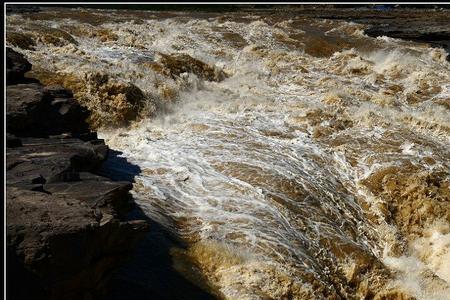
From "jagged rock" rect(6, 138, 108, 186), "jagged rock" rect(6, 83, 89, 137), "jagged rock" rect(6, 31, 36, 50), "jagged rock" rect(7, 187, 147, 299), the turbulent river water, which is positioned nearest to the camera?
"jagged rock" rect(7, 187, 147, 299)

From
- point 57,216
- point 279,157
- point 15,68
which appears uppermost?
point 15,68

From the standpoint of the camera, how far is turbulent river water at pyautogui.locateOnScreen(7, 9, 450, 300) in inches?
325

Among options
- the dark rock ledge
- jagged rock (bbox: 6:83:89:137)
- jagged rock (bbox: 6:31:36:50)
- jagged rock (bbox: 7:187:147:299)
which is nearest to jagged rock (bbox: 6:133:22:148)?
the dark rock ledge

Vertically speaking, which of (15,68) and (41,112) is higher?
(15,68)

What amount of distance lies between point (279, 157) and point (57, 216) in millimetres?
6718

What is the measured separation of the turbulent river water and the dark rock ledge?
1465 mm

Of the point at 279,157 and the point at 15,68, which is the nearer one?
the point at 15,68

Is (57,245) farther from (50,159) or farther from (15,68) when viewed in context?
(15,68)

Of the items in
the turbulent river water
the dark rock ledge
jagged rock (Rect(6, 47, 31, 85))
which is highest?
jagged rock (Rect(6, 47, 31, 85))

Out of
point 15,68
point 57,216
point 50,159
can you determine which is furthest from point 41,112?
point 57,216

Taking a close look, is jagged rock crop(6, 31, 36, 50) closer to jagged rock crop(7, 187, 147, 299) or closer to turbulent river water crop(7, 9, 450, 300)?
turbulent river water crop(7, 9, 450, 300)

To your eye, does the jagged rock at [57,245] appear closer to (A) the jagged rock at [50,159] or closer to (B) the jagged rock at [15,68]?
(A) the jagged rock at [50,159]

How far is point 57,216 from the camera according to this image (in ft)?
17.2

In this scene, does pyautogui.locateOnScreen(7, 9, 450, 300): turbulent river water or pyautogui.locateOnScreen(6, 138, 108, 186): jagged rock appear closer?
pyautogui.locateOnScreen(6, 138, 108, 186): jagged rock
